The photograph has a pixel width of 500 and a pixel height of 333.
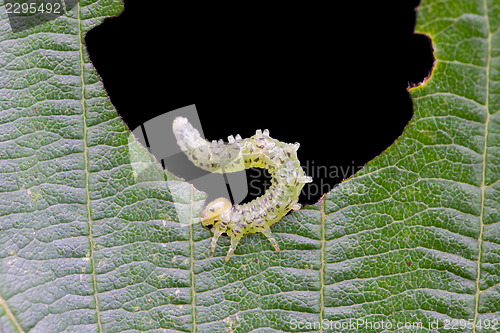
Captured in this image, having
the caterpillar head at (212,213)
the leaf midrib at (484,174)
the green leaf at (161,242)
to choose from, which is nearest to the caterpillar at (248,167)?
the caterpillar head at (212,213)

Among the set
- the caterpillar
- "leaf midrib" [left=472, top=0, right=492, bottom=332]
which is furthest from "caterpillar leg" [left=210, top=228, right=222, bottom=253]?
"leaf midrib" [left=472, top=0, right=492, bottom=332]

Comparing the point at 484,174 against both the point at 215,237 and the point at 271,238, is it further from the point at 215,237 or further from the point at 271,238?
the point at 215,237

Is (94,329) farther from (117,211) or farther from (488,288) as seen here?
(488,288)

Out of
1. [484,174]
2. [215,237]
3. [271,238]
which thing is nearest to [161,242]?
[215,237]

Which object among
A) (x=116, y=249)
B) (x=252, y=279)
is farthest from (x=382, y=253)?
(x=116, y=249)

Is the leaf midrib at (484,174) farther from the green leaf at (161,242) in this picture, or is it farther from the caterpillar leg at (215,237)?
the caterpillar leg at (215,237)
